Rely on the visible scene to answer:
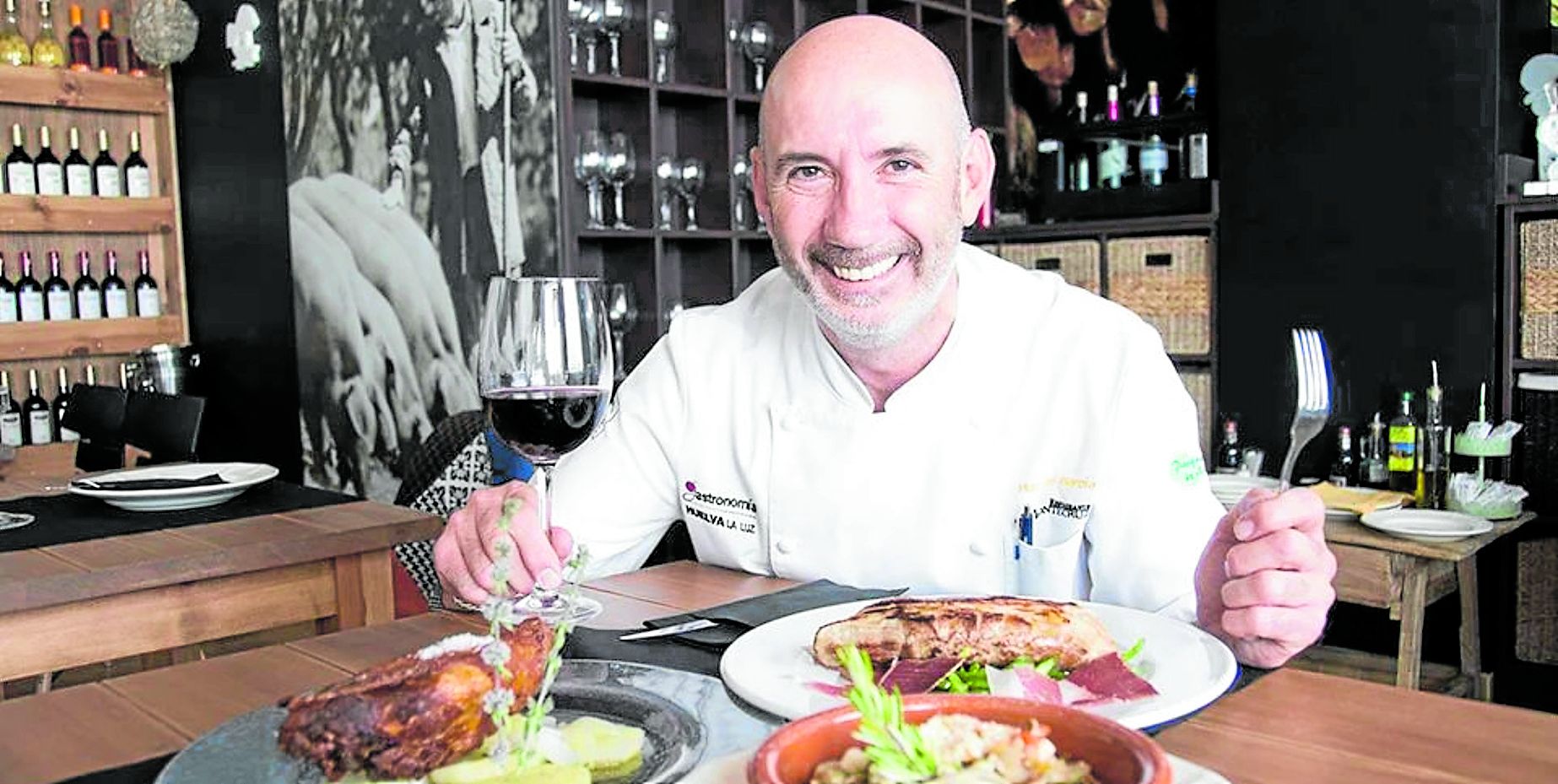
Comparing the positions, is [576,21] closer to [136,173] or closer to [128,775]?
[136,173]

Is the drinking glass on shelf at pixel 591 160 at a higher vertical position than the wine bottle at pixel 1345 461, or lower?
higher

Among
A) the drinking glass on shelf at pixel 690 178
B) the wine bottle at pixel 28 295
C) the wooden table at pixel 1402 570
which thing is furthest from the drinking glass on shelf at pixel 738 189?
the wine bottle at pixel 28 295

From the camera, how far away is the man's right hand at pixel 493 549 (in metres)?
1.18

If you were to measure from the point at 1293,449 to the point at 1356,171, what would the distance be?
1429mm

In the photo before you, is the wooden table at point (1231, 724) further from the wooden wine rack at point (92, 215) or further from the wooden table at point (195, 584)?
the wooden wine rack at point (92, 215)

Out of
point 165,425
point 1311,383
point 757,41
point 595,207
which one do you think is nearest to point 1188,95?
point 1311,383

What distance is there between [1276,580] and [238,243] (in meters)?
4.74

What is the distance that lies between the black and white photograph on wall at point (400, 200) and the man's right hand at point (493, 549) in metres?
2.73

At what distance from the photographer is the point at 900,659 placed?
0.91 metres

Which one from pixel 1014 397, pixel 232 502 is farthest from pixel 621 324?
pixel 1014 397

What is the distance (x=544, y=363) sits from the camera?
44.4 inches

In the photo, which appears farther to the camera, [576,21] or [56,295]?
[56,295]

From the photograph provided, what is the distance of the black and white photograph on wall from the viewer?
3973 millimetres

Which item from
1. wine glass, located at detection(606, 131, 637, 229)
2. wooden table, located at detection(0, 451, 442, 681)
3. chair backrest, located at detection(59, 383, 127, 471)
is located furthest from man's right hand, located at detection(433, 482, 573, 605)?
wine glass, located at detection(606, 131, 637, 229)
